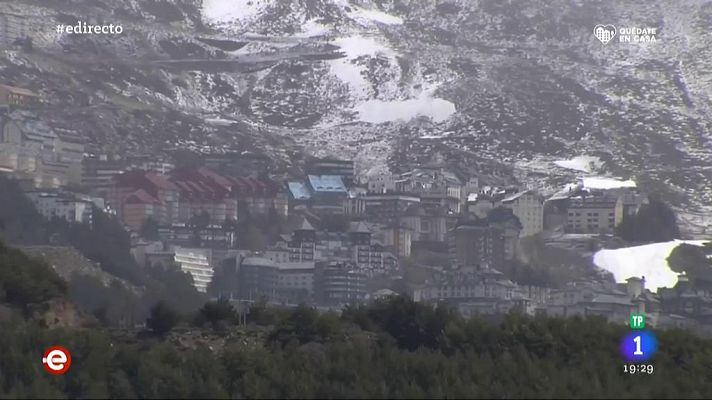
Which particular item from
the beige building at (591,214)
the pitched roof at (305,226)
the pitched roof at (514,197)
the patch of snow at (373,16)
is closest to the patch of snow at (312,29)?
the patch of snow at (373,16)

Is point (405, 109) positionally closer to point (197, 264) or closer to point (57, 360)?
point (197, 264)

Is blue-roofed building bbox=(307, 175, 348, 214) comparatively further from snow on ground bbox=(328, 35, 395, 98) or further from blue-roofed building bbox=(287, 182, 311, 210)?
snow on ground bbox=(328, 35, 395, 98)

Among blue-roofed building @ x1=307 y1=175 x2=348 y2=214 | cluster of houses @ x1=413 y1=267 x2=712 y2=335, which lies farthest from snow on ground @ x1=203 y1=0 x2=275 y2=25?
cluster of houses @ x1=413 y1=267 x2=712 y2=335

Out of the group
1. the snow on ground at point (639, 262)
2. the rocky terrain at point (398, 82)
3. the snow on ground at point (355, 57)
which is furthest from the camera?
the snow on ground at point (355, 57)

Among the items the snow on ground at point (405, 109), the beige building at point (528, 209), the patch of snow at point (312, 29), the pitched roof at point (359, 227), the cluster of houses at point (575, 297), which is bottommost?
the cluster of houses at point (575, 297)

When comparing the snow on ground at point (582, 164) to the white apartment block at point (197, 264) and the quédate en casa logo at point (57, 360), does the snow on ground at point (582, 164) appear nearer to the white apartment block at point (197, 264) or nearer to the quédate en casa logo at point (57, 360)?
the white apartment block at point (197, 264)

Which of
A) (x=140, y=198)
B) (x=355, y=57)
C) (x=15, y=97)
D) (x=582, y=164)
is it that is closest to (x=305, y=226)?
(x=140, y=198)
